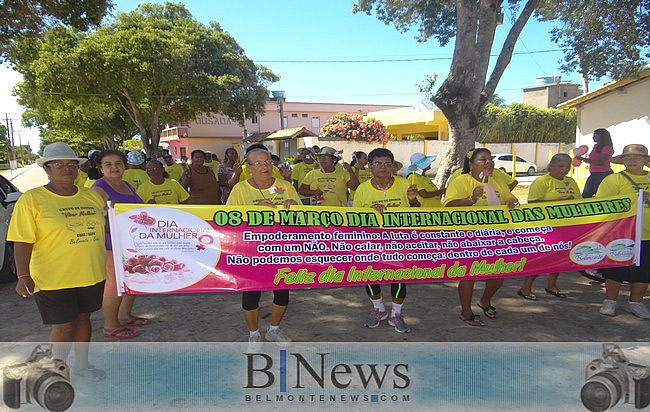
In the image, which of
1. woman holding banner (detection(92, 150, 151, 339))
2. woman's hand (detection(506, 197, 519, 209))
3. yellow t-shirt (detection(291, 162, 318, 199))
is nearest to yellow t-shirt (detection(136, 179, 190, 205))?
woman holding banner (detection(92, 150, 151, 339))

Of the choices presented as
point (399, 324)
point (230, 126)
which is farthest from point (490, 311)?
point (230, 126)

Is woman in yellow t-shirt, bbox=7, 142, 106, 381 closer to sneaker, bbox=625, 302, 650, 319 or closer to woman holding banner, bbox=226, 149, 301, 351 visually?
woman holding banner, bbox=226, 149, 301, 351

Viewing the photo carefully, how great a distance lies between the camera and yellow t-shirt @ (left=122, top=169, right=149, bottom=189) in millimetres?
5992

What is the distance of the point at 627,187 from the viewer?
4480 millimetres

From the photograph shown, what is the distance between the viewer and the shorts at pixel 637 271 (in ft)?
14.6

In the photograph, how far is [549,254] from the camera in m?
4.25

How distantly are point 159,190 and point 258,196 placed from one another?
177 centimetres

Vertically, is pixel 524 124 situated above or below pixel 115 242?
above

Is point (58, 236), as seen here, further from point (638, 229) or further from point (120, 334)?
point (638, 229)

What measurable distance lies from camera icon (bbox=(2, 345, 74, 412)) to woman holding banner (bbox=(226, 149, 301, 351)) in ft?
4.58

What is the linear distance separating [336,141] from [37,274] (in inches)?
936

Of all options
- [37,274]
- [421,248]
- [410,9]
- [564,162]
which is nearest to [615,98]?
[410,9]

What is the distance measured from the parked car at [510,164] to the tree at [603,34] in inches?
670

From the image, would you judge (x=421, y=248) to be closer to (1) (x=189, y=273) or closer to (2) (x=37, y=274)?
(1) (x=189, y=273)
